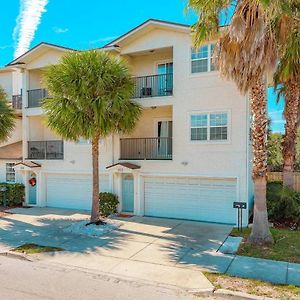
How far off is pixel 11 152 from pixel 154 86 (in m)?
11.6

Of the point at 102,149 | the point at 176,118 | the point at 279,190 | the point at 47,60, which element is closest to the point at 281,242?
the point at 279,190

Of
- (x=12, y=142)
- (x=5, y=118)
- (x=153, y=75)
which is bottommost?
(x=12, y=142)

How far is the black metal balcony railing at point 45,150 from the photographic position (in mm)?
19312

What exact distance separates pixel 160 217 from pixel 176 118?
17.2 ft

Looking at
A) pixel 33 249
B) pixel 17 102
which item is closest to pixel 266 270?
pixel 33 249

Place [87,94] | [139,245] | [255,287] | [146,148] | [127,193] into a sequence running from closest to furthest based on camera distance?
[255,287] → [139,245] → [87,94] → [146,148] → [127,193]

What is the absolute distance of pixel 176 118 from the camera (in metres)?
15.6

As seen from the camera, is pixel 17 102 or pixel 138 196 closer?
pixel 138 196

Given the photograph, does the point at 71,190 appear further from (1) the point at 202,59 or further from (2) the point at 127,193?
(1) the point at 202,59

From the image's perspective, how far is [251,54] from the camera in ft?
34.1

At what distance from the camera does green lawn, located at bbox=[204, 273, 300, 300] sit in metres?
7.25

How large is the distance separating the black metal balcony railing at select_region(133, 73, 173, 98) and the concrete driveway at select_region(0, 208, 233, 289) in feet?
21.8

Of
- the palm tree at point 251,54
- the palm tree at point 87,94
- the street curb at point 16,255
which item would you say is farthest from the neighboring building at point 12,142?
the palm tree at point 251,54

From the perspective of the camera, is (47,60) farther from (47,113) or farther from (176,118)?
(176,118)
